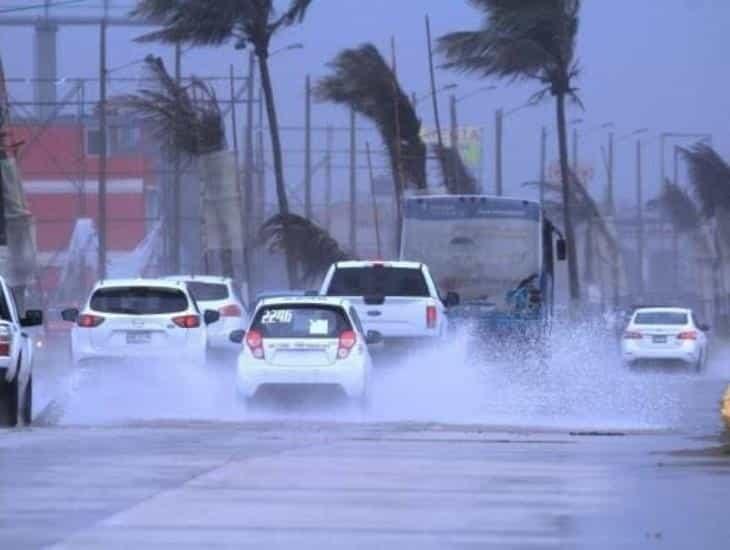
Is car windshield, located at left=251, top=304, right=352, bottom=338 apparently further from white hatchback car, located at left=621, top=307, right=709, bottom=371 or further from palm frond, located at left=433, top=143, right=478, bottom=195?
palm frond, located at left=433, top=143, right=478, bottom=195

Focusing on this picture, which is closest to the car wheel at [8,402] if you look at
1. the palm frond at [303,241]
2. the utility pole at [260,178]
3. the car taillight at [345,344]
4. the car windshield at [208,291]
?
the car taillight at [345,344]

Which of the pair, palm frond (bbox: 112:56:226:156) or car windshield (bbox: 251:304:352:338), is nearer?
car windshield (bbox: 251:304:352:338)

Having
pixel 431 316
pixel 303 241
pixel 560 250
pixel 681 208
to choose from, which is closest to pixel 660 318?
pixel 560 250

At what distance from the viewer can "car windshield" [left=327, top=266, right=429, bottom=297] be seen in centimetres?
3194

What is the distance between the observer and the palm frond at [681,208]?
250 feet

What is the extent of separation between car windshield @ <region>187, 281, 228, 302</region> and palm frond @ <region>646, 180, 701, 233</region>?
1605 inches

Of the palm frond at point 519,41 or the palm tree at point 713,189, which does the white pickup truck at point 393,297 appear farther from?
the palm tree at point 713,189

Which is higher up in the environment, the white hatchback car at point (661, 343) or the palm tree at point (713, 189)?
the palm tree at point (713, 189)

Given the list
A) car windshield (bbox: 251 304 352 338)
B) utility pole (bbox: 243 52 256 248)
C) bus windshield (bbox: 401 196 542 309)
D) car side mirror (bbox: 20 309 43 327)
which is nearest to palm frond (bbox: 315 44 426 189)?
utility pole (bbox: 243 52 256 248)

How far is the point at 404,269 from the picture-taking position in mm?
32094

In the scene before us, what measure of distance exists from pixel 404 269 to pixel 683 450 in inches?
519

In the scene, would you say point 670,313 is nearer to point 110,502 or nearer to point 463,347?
point 463,347

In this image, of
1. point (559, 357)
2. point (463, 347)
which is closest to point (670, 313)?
point (559, 357)

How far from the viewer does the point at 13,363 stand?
22.8 metres
